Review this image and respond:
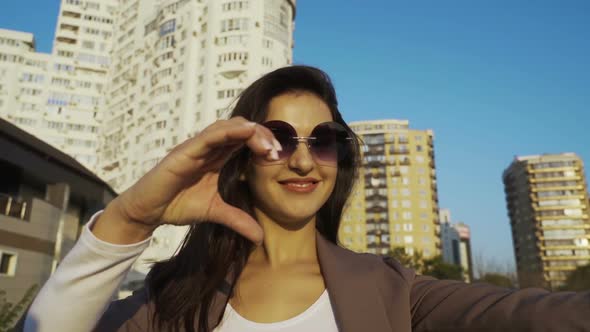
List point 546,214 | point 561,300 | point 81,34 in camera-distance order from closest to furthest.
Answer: point 561,300 < point 81,34 < point 546,214

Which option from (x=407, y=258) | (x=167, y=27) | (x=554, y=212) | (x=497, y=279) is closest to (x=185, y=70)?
(x=167, y=27)

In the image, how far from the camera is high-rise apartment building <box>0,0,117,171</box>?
77312mm

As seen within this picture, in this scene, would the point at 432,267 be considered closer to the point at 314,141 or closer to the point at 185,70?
the point at 185,70

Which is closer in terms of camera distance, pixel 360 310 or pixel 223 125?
pixel 223 125

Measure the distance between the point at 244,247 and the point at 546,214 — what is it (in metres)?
134

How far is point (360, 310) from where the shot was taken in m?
1.62

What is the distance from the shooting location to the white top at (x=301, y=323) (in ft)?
5.79

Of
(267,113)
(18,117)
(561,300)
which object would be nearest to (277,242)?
(267,113)

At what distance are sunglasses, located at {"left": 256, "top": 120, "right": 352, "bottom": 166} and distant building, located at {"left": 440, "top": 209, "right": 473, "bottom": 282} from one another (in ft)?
483

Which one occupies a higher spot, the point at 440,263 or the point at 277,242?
the point at 277,242

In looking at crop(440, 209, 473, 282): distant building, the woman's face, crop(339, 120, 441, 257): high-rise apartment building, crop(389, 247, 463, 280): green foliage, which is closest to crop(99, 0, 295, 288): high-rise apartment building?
crop(389, 247, 463, 280): green foliage

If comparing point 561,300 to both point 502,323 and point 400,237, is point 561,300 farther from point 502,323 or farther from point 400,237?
point 400,237

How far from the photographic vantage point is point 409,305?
1.67m

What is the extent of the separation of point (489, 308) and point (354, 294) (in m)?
0.53
